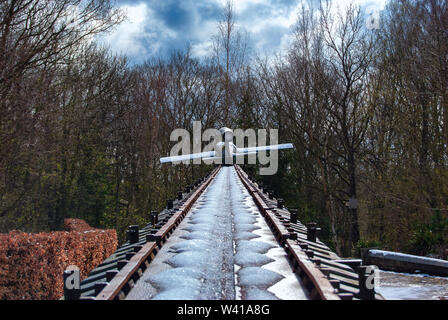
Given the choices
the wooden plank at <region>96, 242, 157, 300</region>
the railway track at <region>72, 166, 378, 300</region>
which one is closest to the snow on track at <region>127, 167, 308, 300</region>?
the railway track at <region>72, 166, 378, 300</region>

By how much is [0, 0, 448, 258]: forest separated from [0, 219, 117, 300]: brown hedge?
5.66 m

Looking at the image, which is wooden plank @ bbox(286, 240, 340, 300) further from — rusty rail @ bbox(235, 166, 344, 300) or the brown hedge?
the brown hedge

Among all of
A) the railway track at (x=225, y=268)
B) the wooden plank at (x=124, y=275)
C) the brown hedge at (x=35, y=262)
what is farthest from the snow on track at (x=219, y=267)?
the brown hedge at (x=35, y=262)

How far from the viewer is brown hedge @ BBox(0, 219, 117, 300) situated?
7.69m

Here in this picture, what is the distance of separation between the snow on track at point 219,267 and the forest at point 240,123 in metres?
9.63

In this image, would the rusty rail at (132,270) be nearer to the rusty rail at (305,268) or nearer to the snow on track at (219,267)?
the snow on track at (219,267)

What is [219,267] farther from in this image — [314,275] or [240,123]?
[240,123]

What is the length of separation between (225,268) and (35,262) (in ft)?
Result: 18.8

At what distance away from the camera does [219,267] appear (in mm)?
3854

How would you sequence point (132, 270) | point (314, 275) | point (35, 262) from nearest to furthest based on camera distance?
1. point (314, 275)
2. point (132, 270)
3. point (35, 262)

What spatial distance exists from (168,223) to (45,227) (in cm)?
2000

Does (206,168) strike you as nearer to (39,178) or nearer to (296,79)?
(296,79)

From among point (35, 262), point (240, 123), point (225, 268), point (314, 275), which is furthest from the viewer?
point (240, 123)

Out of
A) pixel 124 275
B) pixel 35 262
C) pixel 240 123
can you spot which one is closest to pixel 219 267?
pixel 124 275
